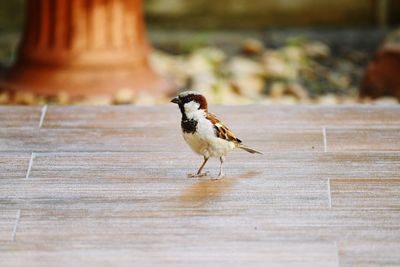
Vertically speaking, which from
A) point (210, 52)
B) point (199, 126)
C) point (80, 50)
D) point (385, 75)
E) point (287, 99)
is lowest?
point (210, 52)

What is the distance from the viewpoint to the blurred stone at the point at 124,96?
3889 mm

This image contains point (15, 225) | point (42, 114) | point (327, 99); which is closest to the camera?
point (15, 225)

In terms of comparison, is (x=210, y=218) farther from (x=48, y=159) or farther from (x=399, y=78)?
(x=399, y=78)

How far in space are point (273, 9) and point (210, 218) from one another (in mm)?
3865

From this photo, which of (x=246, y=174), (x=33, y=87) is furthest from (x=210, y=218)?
(x=33, y=87)

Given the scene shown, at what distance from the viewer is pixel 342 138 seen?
6.77 feet

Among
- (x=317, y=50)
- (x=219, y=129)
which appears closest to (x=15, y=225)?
(x=219, y=129)

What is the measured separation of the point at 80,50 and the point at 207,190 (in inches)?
91.1

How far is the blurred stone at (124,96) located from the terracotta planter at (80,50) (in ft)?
0.08

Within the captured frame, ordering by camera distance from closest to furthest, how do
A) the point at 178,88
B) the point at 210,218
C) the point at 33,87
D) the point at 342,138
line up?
the point at 210,218, the point at 342,138, the point at 33,87, the point at 178,88

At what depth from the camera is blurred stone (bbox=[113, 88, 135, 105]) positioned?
3.89 metres

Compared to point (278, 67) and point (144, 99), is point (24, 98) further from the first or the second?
point (278, 67)

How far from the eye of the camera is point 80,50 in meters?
3.97

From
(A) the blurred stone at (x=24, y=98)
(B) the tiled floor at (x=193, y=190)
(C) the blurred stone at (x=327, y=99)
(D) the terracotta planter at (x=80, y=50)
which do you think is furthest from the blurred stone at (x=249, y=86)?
(B) the tiled floor at (x=193, y=190)
